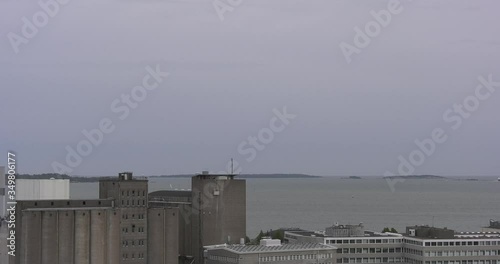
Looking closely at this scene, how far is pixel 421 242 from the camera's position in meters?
62.1

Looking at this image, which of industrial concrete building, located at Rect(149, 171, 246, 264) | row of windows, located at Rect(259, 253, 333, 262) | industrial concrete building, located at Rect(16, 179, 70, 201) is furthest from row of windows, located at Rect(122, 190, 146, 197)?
industrial concrete building, located at Rect(16, 179, 70, 201)

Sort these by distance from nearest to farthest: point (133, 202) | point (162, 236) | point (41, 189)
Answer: point (133, 202), point (162, 236), point (41, 189)

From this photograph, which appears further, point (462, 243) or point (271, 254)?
point (462, 243)

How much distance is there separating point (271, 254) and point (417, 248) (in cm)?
1189

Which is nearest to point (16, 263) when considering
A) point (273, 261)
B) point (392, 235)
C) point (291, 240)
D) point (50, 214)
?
point (50, 214)

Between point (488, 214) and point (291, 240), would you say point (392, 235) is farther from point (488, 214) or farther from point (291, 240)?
point (488, 214)

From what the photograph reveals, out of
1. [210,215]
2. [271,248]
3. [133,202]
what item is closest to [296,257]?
[271,248]

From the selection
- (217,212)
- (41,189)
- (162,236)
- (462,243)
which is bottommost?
(462,243)

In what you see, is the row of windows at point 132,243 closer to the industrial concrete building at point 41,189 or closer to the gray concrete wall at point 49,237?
the gray concrete wall at point 49,237

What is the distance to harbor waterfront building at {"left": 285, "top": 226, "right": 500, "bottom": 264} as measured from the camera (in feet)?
205

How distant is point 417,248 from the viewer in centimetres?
6247

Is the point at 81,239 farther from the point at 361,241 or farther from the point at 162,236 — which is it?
the point at 361,241

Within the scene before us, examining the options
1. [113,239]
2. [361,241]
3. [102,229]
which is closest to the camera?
[102,229]

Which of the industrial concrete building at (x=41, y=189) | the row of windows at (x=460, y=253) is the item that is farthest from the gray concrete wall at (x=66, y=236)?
the row of windows at (x=460, y=253)
